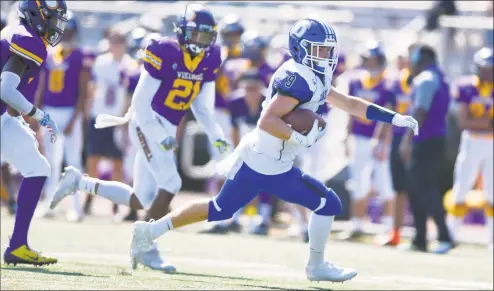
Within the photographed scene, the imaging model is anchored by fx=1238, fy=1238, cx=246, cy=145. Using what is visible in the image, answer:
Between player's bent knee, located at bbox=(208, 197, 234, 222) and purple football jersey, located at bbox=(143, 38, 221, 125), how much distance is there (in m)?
1.22

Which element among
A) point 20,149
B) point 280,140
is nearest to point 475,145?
point 280,140

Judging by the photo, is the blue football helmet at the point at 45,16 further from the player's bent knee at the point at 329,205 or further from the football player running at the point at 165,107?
the player's bent knee at the point at 329,205

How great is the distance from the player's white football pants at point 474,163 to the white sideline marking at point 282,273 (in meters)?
2.82

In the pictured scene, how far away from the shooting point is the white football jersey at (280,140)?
7066 mm

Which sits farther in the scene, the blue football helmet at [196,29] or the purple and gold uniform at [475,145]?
the purple and gold uniform at [475,145]

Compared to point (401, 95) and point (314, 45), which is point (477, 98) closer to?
point (401, 95)

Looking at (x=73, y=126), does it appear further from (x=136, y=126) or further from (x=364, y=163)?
(x=136, y=126)

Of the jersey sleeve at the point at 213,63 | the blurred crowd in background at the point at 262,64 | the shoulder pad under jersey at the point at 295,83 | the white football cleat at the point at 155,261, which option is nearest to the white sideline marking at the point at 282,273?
the white football cleat at the point at 155,261

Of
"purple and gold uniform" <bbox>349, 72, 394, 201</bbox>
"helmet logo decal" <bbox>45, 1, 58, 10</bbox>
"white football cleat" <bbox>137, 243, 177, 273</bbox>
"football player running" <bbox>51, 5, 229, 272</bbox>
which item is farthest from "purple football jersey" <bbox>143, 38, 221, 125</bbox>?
"purple and gold uniform" <bbox>349, 72, 394, 201</bbox>

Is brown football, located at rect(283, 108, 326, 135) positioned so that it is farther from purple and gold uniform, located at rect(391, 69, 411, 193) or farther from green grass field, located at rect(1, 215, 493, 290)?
purple and gold uniform, located at rect(391, 69, 411, 193)

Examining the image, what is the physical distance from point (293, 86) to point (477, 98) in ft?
15.8

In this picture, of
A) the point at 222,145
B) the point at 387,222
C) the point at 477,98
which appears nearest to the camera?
the point at 222,145

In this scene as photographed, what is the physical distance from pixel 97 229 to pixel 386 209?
3299mm

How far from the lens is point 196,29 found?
819 centimetres
